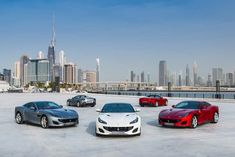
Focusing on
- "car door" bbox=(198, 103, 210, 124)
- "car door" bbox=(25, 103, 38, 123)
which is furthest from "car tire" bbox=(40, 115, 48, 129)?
"car door" bbox=(198, 103, 210, 124)

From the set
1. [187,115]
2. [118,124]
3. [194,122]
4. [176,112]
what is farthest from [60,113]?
[194,122]

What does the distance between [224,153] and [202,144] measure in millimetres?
1451

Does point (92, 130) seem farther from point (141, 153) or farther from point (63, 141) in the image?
point (141, 153)

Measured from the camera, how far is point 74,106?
32312 mm

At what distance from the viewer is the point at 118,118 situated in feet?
39.6

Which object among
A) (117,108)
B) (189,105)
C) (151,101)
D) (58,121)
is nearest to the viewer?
(117,108)

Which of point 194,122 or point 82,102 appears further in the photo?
point 82,102

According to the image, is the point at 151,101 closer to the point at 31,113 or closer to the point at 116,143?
the point at 31,113

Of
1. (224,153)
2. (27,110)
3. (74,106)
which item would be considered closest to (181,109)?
(224,153)

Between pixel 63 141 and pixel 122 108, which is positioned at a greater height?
pixel 122 108

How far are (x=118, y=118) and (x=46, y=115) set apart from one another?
4157 millimetres

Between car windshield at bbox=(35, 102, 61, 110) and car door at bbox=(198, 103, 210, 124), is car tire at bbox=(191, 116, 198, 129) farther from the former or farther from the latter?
car windshield at bbox=(35, 102, 61, 110)

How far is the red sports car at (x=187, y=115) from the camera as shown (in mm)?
14414

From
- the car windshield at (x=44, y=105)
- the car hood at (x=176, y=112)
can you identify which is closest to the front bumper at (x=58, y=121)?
the car windshield at (x=44, y=105)
